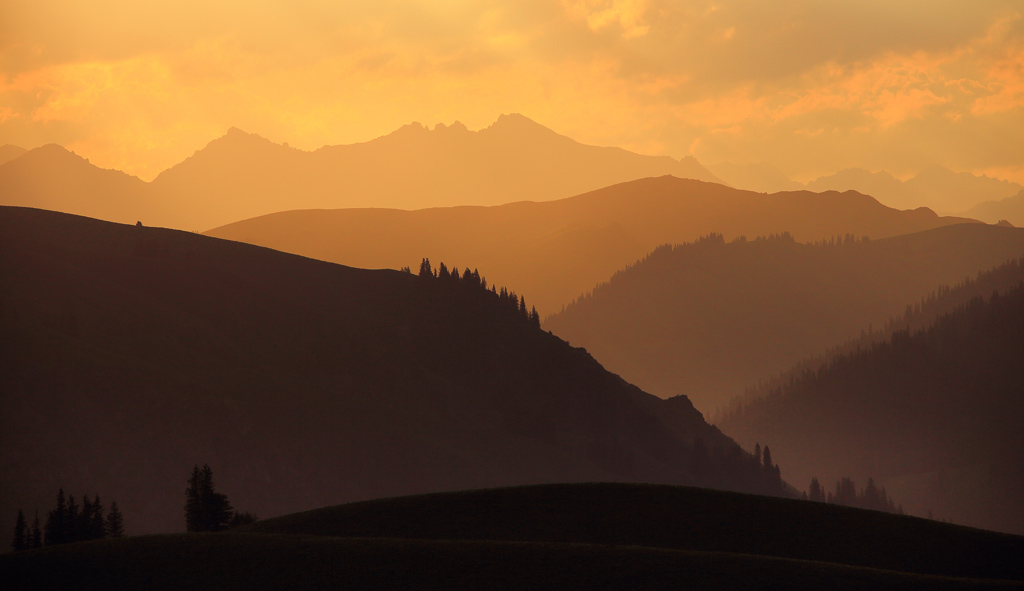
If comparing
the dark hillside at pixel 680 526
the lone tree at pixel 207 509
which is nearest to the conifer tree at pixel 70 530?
the lone tree at pixel 207 509

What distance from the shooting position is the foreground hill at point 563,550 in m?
60.3

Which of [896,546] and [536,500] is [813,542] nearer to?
[896,546]

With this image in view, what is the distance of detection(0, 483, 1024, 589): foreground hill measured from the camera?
60281 millimetres

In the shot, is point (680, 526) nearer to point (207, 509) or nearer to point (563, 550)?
point (563, 550)

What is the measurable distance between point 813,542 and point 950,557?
1036 cm

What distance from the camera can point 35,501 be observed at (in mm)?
187375

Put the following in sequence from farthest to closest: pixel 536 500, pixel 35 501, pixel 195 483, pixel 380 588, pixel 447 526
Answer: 1. pixel 35 501
2. pixel 195 483
3. pixel 536 500
4. pixel 447 526
5. pixel 380 588

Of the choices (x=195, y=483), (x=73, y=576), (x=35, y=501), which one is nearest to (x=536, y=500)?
(x=73, y=576)

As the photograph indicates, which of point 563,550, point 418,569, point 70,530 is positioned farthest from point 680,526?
point 70,530

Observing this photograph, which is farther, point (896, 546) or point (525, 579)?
point (896, 546)

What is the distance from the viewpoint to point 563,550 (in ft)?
215

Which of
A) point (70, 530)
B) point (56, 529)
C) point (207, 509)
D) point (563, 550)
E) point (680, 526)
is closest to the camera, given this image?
point (563, 550)

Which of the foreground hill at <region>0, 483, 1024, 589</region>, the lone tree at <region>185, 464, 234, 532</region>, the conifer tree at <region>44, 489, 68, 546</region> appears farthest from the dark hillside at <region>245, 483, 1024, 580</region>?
the conifer tree at <region>44, 489, 68, 546</region>

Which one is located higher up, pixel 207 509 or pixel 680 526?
pixel 207 509
